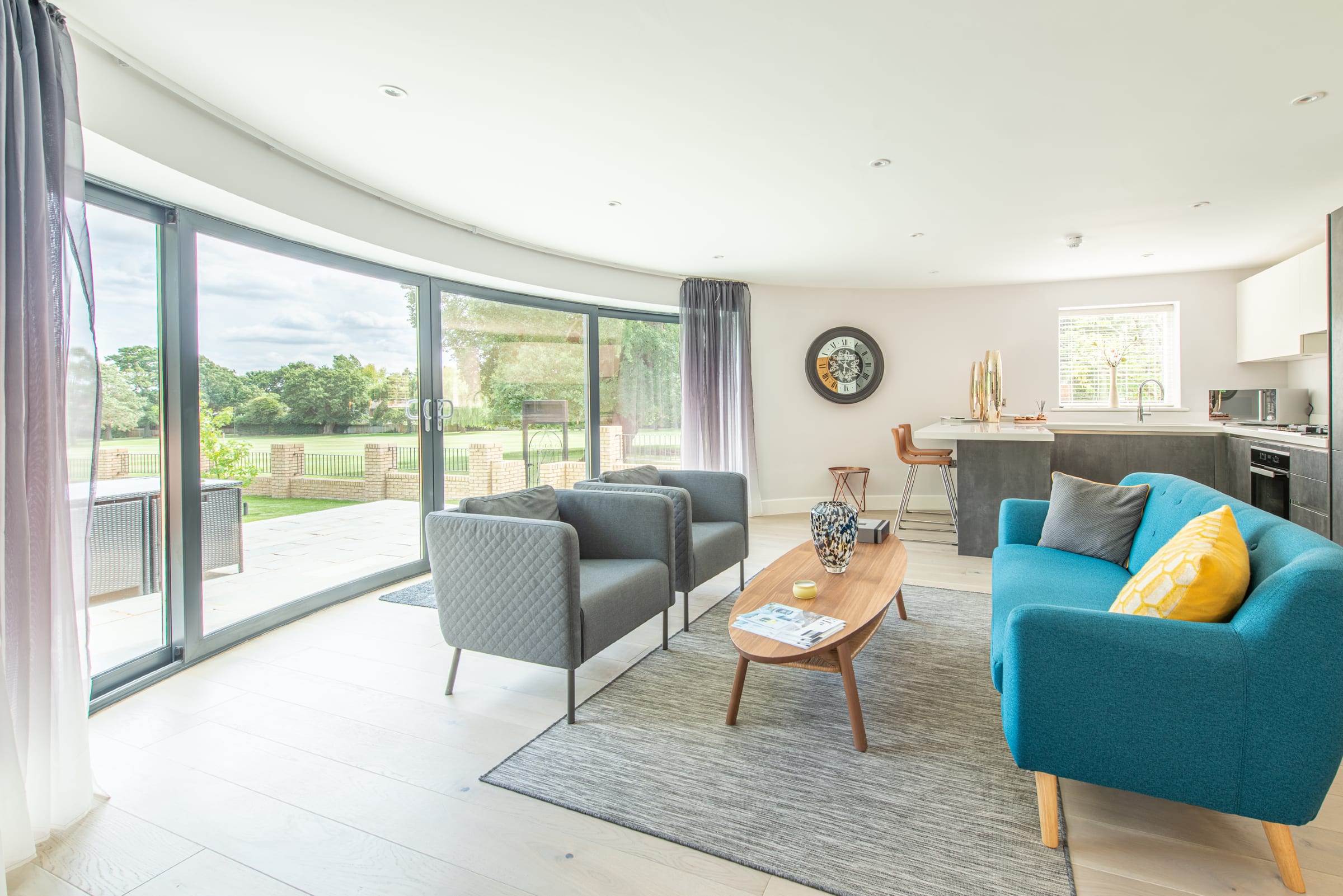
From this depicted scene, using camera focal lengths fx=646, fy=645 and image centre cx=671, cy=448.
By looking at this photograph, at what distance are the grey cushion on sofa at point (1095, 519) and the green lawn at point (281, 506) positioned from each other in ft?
12.4

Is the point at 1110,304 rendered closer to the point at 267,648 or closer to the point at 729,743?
the point at 729,743

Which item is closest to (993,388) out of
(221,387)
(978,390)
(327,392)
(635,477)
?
(978,390)

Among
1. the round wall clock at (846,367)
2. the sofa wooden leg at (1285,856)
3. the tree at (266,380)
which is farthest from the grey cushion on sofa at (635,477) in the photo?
the round wall clock at (846,367)

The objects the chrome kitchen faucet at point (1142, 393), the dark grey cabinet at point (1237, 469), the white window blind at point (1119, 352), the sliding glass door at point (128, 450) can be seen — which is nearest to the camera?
the sliding glass door at point (128, 450)

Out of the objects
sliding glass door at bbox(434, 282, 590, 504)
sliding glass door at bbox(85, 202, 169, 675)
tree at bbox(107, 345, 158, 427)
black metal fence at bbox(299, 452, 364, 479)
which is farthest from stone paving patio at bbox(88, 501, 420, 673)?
tree at bbox(107, 345, 158, 427)

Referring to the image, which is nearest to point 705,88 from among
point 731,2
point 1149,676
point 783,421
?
point 731,2

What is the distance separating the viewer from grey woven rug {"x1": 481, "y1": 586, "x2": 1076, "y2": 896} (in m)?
1.57

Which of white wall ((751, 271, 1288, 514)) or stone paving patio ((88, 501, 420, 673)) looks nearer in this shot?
stone paving patio ((88, 501, 420, 673))

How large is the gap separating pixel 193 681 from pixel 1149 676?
10.8ft

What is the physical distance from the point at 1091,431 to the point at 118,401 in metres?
6.44

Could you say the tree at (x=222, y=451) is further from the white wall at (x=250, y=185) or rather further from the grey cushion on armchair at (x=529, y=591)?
the grey cushion on armchair at (x=529, y=591)

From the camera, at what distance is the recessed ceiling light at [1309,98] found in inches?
100

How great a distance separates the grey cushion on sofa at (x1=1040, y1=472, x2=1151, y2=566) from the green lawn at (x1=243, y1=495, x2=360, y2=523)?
3.78 m

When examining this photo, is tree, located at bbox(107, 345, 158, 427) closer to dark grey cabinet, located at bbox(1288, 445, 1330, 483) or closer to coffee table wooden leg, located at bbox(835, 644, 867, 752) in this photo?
coffee table wooden leg, located at bbox(835, 644, 867, 752)
